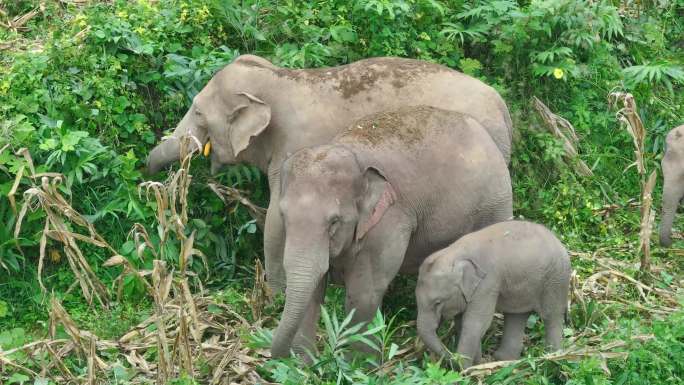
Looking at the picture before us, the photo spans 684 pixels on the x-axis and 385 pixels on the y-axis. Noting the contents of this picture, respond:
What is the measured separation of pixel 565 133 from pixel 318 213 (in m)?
3.50

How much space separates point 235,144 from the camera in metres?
7.48

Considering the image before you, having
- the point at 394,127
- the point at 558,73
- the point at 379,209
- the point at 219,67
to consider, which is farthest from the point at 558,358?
the point at 219,67

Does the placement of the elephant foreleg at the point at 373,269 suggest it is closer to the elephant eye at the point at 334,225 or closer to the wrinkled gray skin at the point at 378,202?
the wrinkled gray skin at the point at 378,202

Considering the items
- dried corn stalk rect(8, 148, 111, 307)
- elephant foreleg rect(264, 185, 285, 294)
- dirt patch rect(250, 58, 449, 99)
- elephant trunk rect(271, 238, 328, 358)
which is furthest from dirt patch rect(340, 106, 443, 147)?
dried corn stalk rect(8, 148, 111, 307)

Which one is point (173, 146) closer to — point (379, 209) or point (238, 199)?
point (238, 199)

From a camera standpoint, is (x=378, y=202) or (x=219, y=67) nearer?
(x=378, y=202)

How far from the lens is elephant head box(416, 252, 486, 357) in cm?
632

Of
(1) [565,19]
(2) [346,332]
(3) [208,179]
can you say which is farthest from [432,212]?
(1) [565,19]

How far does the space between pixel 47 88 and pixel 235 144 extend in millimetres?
1430

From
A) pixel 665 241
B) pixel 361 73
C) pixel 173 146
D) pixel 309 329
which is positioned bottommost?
pixel 665 241

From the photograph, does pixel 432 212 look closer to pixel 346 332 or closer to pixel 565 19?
pixel 346 332

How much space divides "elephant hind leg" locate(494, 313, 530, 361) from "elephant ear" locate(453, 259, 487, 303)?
1.45 feet

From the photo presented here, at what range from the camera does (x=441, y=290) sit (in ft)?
20.7

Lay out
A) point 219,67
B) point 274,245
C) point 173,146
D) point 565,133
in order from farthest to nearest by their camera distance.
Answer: point 565,133 < point 219,67 < point 173,146 < point 274,245
